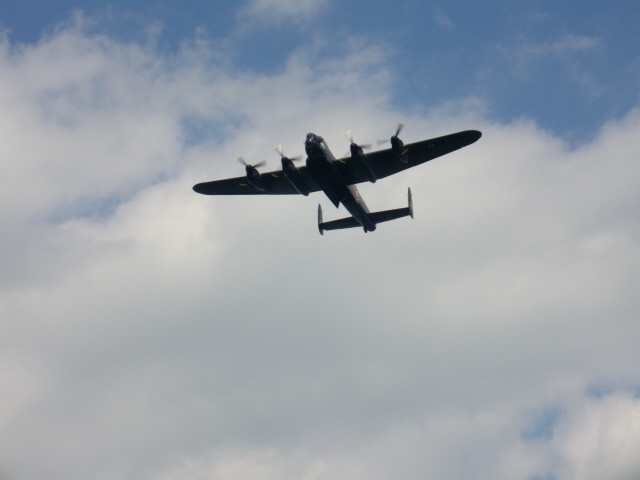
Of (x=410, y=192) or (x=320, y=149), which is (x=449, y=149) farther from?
(x=320, y=149)

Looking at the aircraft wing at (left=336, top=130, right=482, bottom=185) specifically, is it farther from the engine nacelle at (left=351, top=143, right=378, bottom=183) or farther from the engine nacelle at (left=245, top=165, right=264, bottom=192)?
the engine nacelle at (left=245, top=165, right=264, bottom=192)

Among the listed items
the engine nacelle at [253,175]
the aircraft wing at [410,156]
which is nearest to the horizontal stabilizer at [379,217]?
the aircraft wing at [410,156]

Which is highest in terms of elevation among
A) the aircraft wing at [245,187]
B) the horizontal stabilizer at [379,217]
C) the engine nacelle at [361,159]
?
the aircraft wing at [245,187]

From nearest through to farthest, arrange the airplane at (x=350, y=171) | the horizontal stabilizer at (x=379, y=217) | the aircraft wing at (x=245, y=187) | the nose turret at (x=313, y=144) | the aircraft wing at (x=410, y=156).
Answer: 1. the nose turret at (x=313, y=144)
2. the airplane at (x=350, y=171)
3. the aircraft wing at (x=410, y=156)
4. the horizontal stabilizer at (x=379, y=217)
5. the aircraft wing at (x=245, y=187)

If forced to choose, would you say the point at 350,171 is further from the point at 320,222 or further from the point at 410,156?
the point at 320,222

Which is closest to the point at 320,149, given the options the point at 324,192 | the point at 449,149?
the point at 324,192

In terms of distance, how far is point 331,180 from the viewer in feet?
123

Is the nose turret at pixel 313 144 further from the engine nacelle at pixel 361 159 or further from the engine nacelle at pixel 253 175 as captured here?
the engine nacelle at pixel 253 175

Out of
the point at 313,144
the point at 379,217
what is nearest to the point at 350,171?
the point at 313,144

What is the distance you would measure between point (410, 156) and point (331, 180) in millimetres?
6112

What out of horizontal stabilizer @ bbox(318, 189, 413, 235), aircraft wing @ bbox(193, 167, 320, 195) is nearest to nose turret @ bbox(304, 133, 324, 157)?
aircraft wing @ bbox(193, 167, 320, 195)

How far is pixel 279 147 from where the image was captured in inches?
1528

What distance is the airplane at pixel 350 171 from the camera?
36500 mm

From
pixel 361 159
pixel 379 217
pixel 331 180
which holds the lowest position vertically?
pixel 379 217
